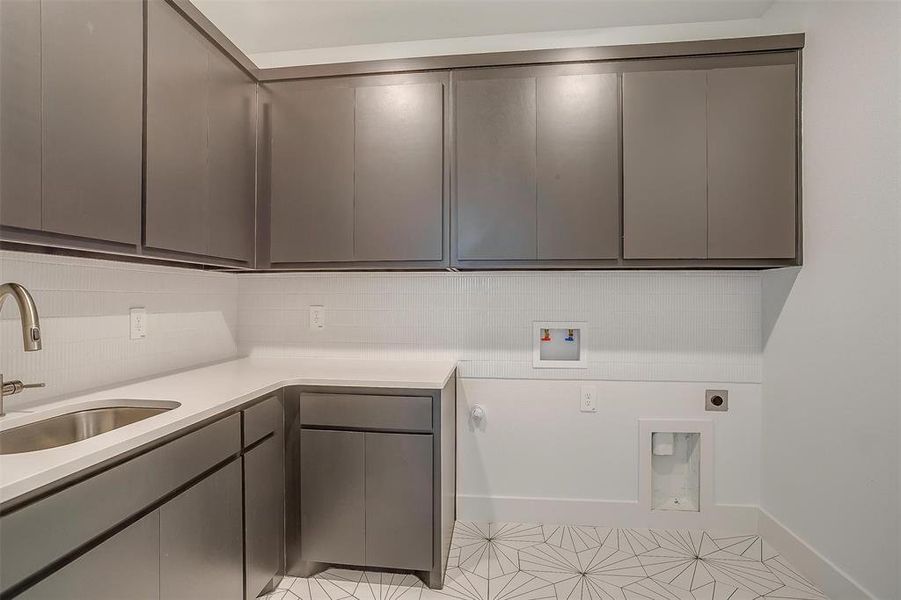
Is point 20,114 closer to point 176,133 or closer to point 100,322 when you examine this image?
point 176,133

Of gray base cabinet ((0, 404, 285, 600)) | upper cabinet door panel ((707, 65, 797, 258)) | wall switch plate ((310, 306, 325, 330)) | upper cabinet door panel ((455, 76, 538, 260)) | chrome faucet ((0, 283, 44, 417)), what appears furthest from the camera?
wall switch plate ((310, 306, 325, 330))

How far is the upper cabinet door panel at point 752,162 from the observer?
1.95m

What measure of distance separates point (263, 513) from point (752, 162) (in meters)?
2.38

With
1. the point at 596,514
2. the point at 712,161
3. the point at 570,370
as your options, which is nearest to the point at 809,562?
the point at 596,514

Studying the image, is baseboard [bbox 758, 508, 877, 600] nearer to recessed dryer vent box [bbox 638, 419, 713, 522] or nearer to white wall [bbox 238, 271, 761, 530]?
white wall [bbox 238, 271, 761, 530]

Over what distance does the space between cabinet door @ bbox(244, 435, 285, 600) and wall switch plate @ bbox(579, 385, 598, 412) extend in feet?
4.69

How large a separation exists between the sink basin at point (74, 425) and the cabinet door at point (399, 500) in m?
0.76

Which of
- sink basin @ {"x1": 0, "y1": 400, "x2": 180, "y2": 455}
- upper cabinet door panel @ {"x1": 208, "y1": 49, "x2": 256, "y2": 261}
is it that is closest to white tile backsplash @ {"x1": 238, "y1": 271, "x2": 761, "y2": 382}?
upper cabinet door panel @ {"x1": 208, "y1": 49, "x2": 256, "y2": 261}

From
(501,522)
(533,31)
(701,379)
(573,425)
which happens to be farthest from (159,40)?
(701,379)

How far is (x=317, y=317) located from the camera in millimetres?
2541

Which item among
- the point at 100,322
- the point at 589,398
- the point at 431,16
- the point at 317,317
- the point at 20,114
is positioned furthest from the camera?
the point at 317,317

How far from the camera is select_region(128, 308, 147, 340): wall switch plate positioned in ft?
6.08

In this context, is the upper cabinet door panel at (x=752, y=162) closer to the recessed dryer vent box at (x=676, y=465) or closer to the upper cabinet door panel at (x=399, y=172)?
the recessed dryer vent box at (x=676, y=465)

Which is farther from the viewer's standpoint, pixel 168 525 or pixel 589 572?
pixel 589 572
